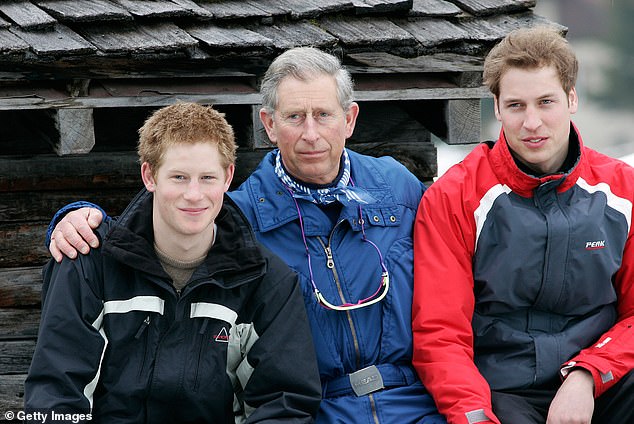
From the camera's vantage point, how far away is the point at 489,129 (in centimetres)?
2969

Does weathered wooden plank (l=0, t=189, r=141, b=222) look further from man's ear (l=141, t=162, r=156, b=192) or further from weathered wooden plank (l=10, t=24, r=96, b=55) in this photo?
man's ear (l=141, t=162, r=156, b=192)

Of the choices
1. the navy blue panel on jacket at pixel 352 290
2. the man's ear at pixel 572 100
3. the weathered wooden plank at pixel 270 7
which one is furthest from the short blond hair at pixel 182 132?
the man's ear at pixel 572 100

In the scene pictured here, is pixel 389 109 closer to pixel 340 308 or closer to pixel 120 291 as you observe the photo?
pixel 340 308

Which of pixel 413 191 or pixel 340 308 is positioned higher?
pixel 413 191

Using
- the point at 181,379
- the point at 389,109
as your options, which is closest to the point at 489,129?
the point at 389,109

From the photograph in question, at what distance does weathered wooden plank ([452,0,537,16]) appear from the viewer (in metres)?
4.77

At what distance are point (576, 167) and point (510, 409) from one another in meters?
0.94

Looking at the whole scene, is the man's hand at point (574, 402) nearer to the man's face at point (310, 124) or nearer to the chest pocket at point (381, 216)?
the chest pocket at point (381, 216)

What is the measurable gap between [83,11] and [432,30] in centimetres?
160

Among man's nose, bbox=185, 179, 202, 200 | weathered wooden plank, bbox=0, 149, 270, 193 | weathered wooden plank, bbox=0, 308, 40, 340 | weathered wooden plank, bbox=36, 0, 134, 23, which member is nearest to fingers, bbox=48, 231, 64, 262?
man's nose, bbox=185, 179, 202, 200

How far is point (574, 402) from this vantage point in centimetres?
349

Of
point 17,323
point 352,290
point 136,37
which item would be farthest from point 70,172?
point 352,290

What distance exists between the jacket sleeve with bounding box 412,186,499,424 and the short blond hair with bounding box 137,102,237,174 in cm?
84

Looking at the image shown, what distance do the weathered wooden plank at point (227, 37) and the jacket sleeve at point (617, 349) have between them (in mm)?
1754
